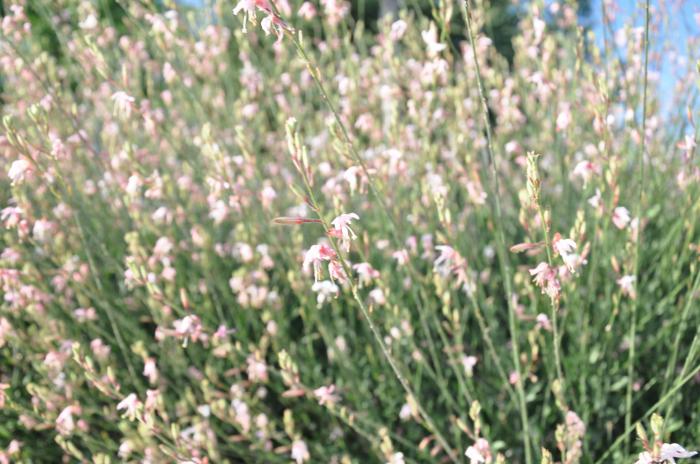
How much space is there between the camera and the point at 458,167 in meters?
2.51

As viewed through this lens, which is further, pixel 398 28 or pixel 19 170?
pixel 398 28

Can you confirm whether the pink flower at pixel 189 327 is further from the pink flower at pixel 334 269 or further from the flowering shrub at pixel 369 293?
the pink flower at pixel 334 269

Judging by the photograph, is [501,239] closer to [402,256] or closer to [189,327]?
[402,256]

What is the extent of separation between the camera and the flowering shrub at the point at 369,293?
1959 millimetres

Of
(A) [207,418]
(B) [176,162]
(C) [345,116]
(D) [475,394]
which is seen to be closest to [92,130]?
(B) [176,162]

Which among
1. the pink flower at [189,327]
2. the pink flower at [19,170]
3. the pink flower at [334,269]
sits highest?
the pink flower at [19,170]

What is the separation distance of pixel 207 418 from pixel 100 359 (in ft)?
1.38

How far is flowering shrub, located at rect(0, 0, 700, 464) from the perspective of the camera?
1.96 m

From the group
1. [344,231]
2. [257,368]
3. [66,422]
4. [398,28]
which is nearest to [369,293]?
[257,368]

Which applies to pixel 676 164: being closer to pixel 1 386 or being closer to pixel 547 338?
pixel 547 338

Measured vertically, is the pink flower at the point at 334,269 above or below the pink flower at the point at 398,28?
below

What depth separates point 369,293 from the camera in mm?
2594

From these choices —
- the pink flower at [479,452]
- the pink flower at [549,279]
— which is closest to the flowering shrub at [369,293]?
the pink flower at [479,452]

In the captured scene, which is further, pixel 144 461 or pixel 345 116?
pixel 345 116
